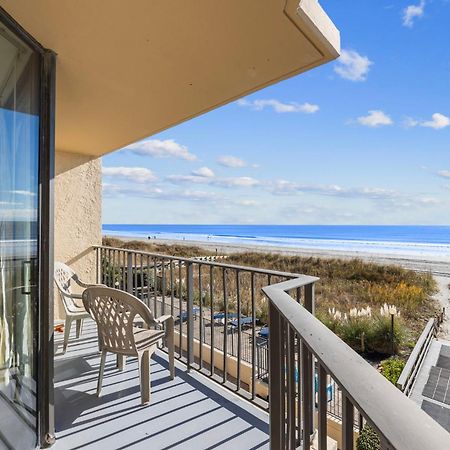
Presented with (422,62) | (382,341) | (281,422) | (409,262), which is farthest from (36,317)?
(422,62)

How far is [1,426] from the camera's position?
159 centimetres

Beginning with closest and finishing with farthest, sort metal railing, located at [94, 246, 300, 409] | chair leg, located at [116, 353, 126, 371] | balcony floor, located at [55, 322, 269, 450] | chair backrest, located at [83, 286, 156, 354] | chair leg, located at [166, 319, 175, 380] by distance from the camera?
balcony floor, located at [55, 322, 269, 450] → chair backrest, located at [83, 286, 156, 354] → metal railing, located at [94, 246, 300, 409] → chair leg, located at [166, 319, 175, 380] → chair leg, located at [116, 353, 126, 371]

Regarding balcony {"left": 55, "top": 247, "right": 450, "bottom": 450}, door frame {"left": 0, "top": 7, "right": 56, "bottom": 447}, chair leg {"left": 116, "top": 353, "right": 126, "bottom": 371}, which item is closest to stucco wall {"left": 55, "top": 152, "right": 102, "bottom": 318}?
balcony {"left": 55, "top": 247, "right": 450, "bottom": 450}

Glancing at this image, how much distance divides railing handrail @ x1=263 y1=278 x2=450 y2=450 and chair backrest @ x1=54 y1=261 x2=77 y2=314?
298 centimetres

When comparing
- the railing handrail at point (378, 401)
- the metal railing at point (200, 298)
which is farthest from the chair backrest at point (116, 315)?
the railing handrail at point (378, 401)

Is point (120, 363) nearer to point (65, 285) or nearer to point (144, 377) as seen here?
point (144, 377)

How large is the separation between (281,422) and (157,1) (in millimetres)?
1894

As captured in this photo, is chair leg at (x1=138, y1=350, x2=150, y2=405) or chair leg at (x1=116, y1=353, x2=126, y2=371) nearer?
chair leg at (x1=138, y1=350, x2=150, y2=405)

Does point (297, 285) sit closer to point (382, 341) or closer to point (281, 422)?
point (281, 422)

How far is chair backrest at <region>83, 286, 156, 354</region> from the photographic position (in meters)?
2.39

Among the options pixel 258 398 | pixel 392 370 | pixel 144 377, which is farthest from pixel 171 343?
→ pixel 392 370

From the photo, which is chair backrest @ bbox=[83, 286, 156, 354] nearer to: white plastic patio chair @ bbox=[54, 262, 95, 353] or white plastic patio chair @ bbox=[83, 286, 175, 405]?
white plastic patio chair @ bbox=[83, 286, 175, 405]

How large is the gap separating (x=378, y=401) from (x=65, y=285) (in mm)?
3650

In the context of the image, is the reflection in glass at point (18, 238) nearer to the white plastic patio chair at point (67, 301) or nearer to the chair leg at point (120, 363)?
the chair leg at point (120, 363)
